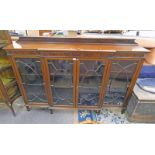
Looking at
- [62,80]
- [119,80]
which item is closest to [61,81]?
[62,80]

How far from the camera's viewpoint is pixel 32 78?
5.06 ft

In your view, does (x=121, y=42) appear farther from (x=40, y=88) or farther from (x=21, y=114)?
(x=21, y=114)

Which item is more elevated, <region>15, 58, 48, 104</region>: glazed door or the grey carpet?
<region>15, 58, 48, 104</region>: glazed door

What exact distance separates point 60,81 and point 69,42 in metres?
0.47

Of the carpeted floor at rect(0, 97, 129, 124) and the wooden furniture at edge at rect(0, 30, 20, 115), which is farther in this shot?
the carpeted floor at rect(0, 97, 129, 124)

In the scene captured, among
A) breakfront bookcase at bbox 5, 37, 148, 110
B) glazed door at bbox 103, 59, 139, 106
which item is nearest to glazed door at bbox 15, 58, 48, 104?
breakfront bookcase at bbox 5, 37, 148, 110

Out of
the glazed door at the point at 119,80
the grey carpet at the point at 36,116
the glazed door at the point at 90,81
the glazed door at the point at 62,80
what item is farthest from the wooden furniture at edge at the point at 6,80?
the glazed door at the point at 119,80

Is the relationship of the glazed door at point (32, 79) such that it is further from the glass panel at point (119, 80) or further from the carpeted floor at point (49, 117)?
the glass panel at point (119, 80)

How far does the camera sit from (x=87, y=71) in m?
1.41

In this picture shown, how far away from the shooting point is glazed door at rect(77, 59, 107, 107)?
1353mm

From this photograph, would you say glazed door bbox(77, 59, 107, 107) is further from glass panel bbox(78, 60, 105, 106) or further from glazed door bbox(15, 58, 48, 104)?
glazed door bbox(15, 58, 48, 104)

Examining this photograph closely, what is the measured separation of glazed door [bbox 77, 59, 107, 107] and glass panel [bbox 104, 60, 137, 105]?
13cm

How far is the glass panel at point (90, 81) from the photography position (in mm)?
1365
